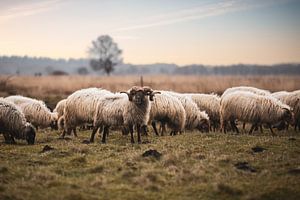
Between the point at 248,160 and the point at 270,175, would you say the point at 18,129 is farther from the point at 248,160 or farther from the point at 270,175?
the point at 270,175

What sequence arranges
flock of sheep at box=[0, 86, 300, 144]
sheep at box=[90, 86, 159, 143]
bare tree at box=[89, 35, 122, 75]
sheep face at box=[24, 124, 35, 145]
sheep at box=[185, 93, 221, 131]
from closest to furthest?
sheep at box=[90, 86, 159, 143], flock of sheep at box=[0, 86, 300, 144], sheep face at box=[24, 124, 35, 145], sheep at box=[185, 93, 221, 131], bare tree at box=[89, 35, 122, 75]

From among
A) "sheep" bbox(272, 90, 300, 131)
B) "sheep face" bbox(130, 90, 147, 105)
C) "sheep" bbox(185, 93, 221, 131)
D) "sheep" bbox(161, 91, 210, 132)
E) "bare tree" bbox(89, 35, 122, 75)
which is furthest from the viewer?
"bare tree" bbox(89, 35, 122, 75)

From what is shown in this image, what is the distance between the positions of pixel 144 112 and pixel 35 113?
6.82 metres

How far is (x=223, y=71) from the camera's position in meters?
164

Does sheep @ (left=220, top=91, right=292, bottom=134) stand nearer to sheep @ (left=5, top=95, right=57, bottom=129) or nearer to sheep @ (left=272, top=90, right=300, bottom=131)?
sheep @ (left=272, top=90, right=300, bottom=131)

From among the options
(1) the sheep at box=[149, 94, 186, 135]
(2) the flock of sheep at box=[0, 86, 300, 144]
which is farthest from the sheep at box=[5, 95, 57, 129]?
(1) the sheep at box=[149, 94, 186, 135]

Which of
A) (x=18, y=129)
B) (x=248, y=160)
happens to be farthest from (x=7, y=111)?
(x=248, y=160)

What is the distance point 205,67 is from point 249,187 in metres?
178

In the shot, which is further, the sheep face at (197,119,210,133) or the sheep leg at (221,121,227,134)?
the sheep face at (197,119,210,133)

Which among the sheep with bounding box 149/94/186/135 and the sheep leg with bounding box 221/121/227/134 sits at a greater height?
the sheep with bounding box 149/94/186/135

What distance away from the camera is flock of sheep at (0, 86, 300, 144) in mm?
14656

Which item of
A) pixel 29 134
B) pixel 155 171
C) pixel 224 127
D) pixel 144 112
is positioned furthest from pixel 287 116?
pixel 29 134

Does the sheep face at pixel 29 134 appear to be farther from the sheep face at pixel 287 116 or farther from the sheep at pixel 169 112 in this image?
the sheep face at pixel 287 116

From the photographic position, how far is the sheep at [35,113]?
18969mm
